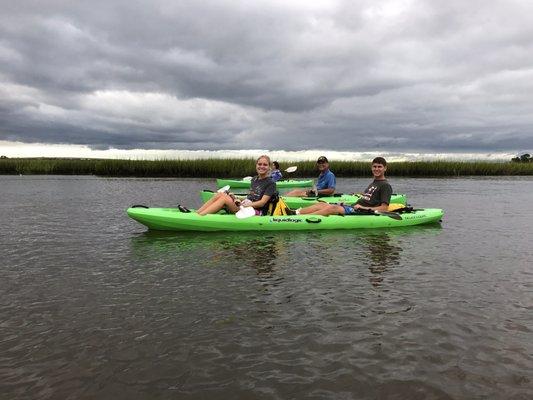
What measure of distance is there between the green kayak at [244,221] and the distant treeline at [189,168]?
87.1 ft

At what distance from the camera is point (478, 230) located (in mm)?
12500

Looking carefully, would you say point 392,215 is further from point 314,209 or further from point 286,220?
point 286,220

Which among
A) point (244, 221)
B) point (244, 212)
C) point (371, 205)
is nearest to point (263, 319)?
point (244, 212)

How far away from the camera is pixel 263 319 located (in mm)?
5348

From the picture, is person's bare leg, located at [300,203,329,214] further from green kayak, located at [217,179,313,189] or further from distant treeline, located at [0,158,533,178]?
distant treeline, located at [0,158,533,178]

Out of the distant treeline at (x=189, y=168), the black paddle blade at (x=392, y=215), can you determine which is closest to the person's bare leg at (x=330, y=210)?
the black paddle blade at (x=392, y=215)

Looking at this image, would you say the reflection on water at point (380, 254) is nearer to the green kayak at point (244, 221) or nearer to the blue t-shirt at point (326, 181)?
the green kayak at point (244, 221)

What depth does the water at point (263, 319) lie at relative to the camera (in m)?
3.92

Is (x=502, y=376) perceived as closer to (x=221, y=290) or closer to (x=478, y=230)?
(x=221, y=290)

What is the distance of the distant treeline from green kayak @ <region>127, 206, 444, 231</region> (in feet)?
87.1

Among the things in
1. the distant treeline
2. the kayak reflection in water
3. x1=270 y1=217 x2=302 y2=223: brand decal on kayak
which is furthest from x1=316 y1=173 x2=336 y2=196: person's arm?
the distant treeline

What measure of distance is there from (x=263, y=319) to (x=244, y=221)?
6.07 m

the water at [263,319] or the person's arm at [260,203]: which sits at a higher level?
the person's arm at [260,203]

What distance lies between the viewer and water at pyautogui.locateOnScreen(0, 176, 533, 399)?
3.92 m
